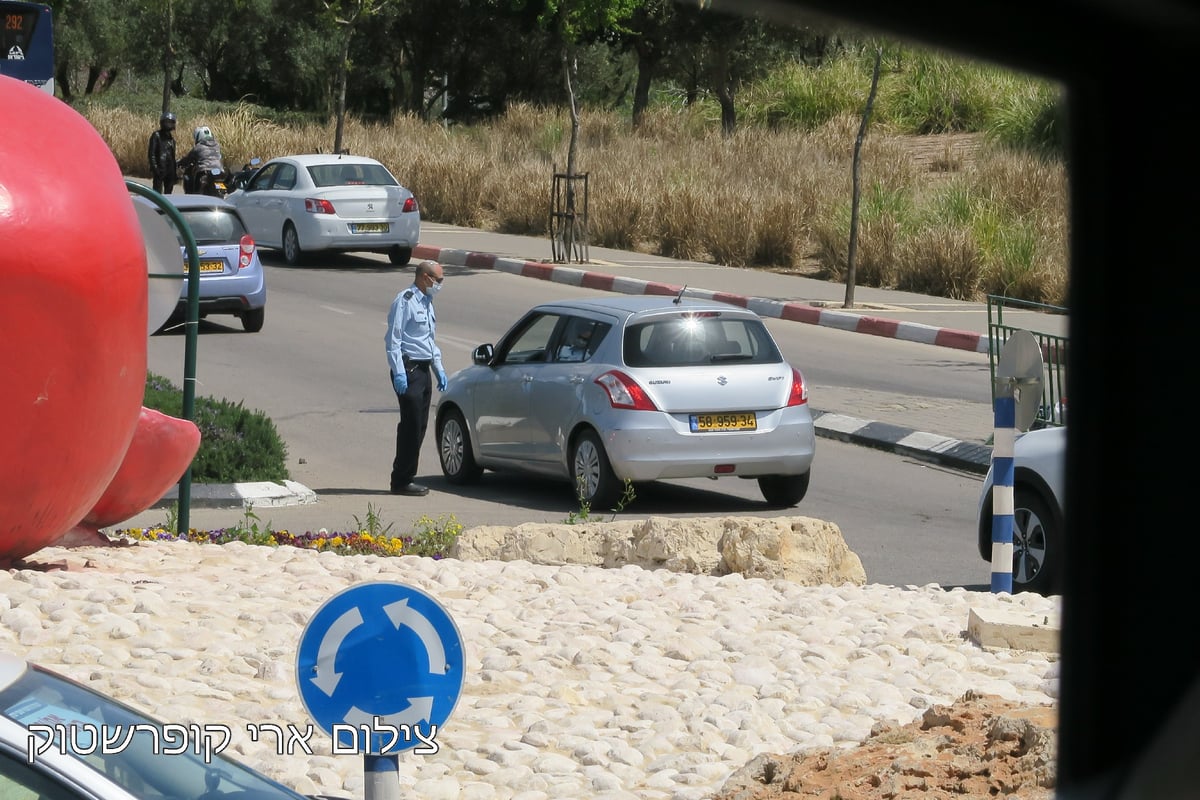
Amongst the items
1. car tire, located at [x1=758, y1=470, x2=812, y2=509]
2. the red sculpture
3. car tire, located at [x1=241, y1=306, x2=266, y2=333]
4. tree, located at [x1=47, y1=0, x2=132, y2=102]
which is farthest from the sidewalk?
tree, located at [x1=47, y1=0, x2=132, y2=102]

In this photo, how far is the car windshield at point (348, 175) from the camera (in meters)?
26.5

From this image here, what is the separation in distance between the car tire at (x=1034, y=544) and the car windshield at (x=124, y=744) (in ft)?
20.7

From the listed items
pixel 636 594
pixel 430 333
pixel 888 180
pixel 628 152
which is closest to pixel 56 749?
pixel 636 594

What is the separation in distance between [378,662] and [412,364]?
27.4 ft

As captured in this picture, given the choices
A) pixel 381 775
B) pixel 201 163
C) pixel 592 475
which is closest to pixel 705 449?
pixel 592 475

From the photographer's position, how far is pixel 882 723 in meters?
6.20

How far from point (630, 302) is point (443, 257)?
15.9 meters

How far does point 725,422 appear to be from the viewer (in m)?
12.0

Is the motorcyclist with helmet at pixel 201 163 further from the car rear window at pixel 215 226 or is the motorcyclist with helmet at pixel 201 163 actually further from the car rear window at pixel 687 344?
the car rear window at pixel 687 344

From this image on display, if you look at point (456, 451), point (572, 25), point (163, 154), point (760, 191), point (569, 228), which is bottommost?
point (456, 451)

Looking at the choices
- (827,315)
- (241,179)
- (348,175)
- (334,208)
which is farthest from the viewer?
(241,179)

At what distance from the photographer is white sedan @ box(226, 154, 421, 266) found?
26188mm

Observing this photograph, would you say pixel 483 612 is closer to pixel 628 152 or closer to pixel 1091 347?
pixel 1091 347

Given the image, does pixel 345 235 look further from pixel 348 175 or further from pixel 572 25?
pixel 572 25
